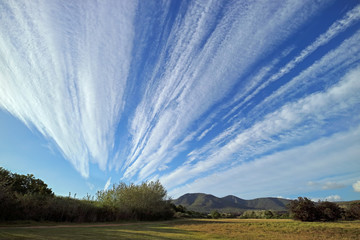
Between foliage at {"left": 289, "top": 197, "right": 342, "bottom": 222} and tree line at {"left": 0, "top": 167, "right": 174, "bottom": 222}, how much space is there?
1471 cm

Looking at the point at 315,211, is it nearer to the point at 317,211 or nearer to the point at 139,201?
the point at 317,211

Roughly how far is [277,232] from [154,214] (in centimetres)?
1654

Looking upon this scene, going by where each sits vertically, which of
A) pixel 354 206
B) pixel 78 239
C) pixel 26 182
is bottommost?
pixel 78 239

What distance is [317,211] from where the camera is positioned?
40.5ft

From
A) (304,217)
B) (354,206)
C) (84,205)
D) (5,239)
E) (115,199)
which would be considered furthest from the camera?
(115,199)

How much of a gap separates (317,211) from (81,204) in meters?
17.8

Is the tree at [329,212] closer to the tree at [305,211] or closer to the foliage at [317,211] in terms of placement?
the foliage at [317,211]

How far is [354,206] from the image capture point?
13.6 metres

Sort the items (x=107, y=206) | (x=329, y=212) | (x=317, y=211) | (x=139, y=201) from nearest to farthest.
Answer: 1. (x=329, y=212)
2. (x=317, y=211)
3. (x=107, y=206)
4. (x=139, y=201)

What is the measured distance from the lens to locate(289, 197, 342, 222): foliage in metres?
12.2

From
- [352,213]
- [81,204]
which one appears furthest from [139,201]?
[352,213]

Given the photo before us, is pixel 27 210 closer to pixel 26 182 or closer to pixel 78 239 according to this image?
pixel 78 239

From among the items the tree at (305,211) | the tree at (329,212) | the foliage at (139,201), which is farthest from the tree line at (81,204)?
the tree at (329,212)

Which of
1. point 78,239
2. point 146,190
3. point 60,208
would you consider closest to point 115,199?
point 146,190
